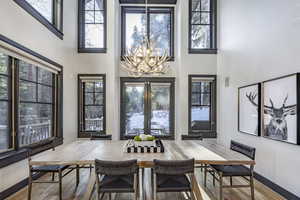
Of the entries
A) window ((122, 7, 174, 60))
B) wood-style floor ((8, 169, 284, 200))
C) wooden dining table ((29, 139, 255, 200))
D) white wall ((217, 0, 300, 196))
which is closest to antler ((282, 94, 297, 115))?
white wall ((217, 0, 300, 196))

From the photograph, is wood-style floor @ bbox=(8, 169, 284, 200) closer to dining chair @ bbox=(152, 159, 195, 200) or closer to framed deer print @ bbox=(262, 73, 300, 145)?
dining chair @ bbox=(152, 159, 195, 200)

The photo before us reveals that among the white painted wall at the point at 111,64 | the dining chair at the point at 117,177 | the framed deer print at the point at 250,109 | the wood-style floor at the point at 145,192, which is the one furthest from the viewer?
the white painted wall at the point at 111,64

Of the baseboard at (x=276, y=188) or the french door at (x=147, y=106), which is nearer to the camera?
the baseboard at (x=276, y=188)

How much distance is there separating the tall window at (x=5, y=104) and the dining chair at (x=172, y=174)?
91.8 inches

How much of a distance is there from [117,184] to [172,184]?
67 cm

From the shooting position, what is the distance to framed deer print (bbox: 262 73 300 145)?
9.96 ft

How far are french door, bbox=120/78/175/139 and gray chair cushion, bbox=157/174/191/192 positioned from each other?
3.62 m

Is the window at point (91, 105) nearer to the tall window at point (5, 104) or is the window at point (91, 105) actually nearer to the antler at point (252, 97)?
the tall window at point (5, 104)

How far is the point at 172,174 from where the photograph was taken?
2496mm

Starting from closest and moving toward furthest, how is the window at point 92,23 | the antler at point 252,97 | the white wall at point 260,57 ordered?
the white wall at point 260,57, the antler at point 252,97, the window at point 92,23

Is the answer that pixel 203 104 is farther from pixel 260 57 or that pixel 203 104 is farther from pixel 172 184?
pixel 172 184

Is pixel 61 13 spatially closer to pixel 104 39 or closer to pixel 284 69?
pixel 104 39

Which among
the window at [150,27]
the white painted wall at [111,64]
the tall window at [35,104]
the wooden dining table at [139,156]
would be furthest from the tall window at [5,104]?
the window at [150,27]

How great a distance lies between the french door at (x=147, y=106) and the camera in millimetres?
6359
